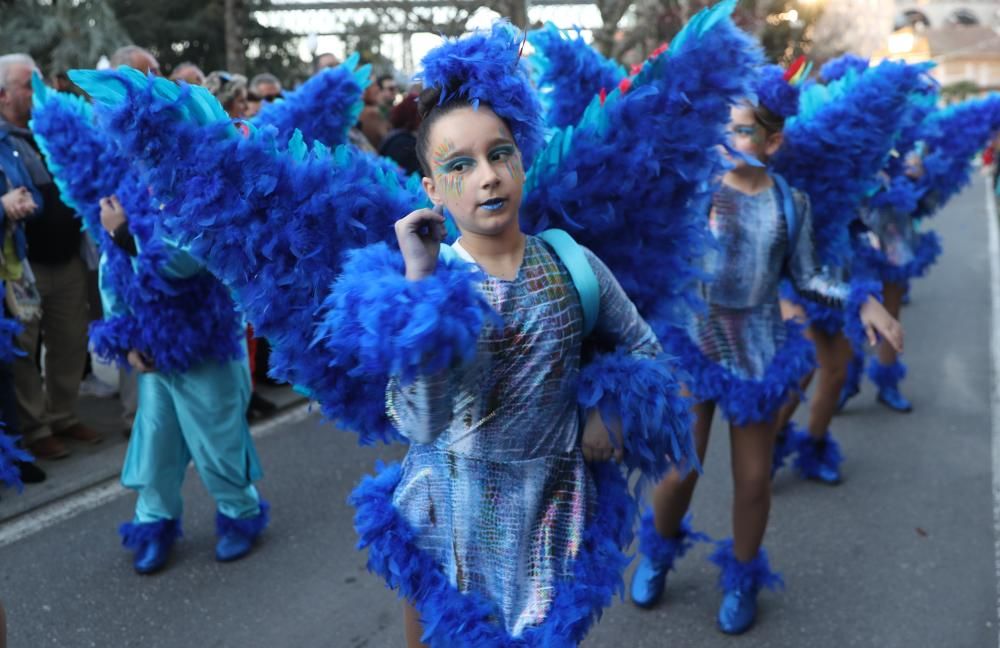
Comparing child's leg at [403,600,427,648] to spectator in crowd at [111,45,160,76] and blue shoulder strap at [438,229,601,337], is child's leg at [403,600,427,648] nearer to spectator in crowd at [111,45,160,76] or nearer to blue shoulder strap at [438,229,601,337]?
blue shoulder strap at [438,229,601,337]

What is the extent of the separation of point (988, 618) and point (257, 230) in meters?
3.04

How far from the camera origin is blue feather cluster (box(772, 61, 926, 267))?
3555 millimetres

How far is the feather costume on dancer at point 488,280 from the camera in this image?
6.28 ft

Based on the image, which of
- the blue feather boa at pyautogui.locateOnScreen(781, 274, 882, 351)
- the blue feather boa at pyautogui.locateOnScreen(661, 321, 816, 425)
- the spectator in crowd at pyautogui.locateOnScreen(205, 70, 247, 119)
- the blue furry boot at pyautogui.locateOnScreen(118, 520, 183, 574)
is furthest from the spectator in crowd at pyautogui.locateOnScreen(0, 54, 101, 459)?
the blue feather boa at pyautogui.locateOnScreen(781, 274, 882, 351)

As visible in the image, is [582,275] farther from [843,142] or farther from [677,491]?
[843,142]

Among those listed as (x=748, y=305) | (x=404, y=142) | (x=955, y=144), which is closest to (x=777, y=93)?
(x=748, y=305)

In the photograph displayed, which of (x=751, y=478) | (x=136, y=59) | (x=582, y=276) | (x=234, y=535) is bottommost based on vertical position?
(x=234, y=535)

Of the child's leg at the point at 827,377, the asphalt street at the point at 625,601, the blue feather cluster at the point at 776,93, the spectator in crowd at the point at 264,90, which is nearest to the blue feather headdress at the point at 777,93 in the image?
the blue feather cluster at the point at 776,93

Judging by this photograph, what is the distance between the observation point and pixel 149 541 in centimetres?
407

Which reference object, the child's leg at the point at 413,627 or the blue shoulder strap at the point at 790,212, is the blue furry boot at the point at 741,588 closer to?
the blue shoulder strap at the point at 790,212

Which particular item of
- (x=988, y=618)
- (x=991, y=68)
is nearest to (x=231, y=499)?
(x=988, y=618)

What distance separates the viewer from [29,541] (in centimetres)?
438

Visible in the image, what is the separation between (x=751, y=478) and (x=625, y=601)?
0.72 metres

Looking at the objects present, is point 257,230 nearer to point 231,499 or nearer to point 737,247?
point 737,247
